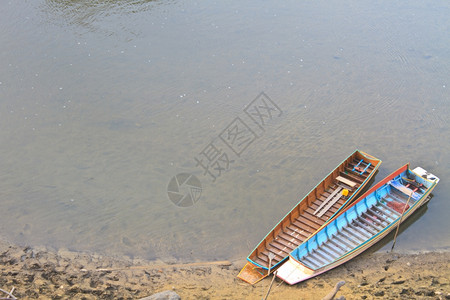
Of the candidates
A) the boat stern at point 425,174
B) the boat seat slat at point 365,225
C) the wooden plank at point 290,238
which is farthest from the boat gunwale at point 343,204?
the boat stern at point 425,174

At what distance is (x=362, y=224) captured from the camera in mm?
12312

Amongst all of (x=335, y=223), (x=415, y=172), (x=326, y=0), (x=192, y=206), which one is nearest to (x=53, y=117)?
(x=192, y=206)

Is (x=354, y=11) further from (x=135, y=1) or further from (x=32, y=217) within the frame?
(x=32, y=217)

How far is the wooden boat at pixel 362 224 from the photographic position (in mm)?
10914

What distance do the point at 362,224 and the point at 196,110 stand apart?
6740 mm

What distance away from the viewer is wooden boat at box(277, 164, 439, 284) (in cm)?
1091

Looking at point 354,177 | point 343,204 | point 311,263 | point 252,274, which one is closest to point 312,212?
point 343,204

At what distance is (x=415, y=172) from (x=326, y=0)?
412 inches

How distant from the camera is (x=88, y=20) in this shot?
19.1m

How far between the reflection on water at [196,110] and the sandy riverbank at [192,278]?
520mm

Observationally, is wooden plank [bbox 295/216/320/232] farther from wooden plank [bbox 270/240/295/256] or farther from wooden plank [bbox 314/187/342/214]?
wooden plank [bbox 270/240/295/256]

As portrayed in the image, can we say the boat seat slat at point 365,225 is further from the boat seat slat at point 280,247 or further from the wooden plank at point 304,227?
the boat seat slat at point 280,247

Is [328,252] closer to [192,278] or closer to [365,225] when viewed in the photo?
[365,225]

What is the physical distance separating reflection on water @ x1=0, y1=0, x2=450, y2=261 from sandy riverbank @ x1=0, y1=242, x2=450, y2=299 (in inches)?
20.5
